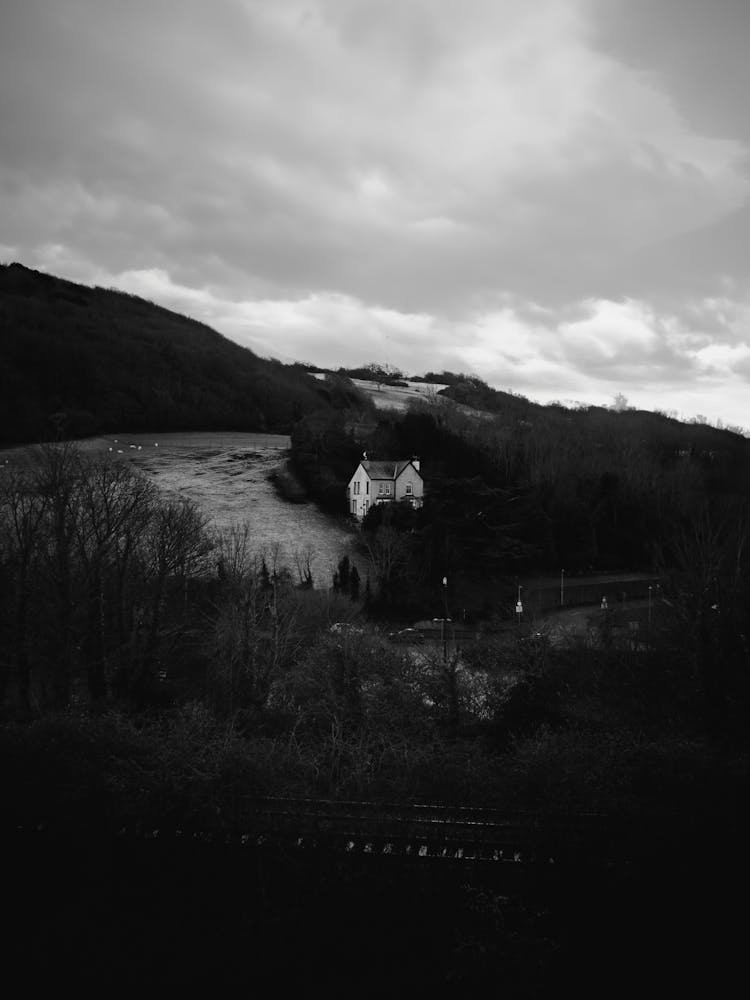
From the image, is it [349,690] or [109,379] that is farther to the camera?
[109,379]

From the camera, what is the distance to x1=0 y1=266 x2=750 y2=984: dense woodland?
35.7 feet

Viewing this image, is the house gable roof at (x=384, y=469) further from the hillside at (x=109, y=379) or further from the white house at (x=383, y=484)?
the hillside at (x=109, y=379)

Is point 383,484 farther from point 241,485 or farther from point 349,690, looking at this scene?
point 349,690

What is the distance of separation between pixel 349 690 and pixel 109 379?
2657 inches

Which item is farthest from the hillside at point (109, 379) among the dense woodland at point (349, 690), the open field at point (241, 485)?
the dense woodland at point (349, 690)

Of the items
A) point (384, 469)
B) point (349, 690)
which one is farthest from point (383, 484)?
point (349, 690)

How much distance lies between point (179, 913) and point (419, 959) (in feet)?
11.3

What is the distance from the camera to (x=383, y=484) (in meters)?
50.0

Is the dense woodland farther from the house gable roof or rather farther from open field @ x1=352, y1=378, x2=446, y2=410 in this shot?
open field @ x1=352, y1=378, x2=446, y2=410

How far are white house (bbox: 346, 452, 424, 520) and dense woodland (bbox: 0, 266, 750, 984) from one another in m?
1.58

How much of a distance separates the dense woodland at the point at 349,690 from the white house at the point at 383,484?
5.17ft

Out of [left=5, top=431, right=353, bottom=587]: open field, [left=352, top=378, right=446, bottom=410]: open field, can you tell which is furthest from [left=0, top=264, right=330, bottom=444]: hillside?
[left=352, top=378, right=446, bottom=410]: open field

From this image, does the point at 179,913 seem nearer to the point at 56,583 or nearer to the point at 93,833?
the point at 93,833

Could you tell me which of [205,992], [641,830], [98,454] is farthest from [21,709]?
[98,454]
